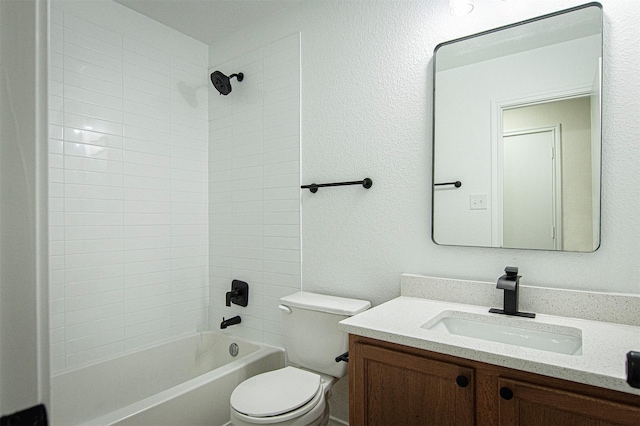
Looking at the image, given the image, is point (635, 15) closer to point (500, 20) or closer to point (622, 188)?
point (500, 20)

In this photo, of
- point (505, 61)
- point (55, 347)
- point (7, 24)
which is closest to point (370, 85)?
point (505, 61)

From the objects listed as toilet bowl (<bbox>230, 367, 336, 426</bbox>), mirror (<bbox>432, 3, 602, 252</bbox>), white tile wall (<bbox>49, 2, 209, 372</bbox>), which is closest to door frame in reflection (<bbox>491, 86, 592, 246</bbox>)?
mirror (<bbox>432, 3, 602, 252</bbox>)

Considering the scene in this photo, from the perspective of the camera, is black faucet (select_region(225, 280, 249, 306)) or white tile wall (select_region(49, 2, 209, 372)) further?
black faucet (select_region(225, 280, 249, 306))

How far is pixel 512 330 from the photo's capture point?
4.57 ft

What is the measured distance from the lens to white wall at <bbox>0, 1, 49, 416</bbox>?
34 centimetres

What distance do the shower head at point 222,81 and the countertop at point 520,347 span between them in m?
1.78

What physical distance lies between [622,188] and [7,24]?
1.72 meters

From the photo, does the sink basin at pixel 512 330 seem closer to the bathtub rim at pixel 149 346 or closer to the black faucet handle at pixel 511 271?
the black faucet handle at pixel 511 271

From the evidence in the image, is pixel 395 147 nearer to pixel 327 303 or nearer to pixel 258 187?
pixel 327 303

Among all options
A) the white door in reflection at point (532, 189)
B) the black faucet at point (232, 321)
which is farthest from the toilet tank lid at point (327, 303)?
the white door in reflection at point (532, 189)

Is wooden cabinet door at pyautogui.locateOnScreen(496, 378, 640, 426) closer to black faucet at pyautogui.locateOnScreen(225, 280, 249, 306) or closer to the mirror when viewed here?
the mirror

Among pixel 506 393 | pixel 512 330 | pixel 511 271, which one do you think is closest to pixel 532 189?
pixel 511 271

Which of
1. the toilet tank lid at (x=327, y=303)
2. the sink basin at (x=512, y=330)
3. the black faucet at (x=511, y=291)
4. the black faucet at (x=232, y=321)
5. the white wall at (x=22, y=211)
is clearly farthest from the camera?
the black faucet at (x=232, y=321)

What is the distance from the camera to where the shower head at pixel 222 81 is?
2.42 m
